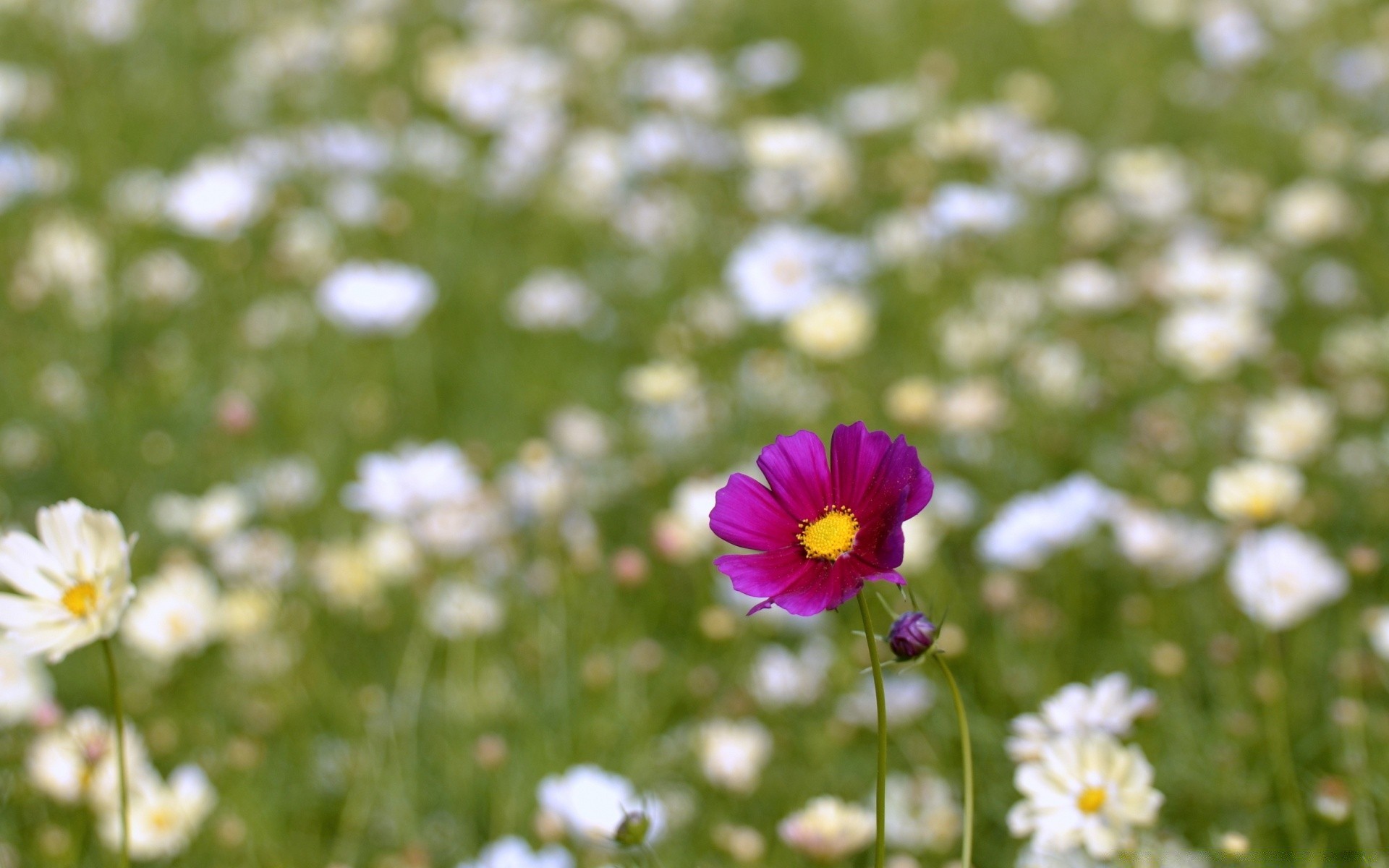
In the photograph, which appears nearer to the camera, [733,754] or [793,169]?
[733,754]

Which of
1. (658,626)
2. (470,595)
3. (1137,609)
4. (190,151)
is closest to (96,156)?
(190,151)

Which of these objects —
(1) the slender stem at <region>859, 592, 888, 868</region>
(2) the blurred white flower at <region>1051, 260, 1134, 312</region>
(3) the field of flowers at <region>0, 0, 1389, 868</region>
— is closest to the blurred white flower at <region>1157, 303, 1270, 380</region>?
(3) the field of flowers at <region>0, 0, 1389, 868</region>

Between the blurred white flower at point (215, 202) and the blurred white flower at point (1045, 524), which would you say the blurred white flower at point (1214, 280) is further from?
the blurred white flower at point (215, 202)

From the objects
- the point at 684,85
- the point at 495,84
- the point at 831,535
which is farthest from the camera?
the point at 495,84

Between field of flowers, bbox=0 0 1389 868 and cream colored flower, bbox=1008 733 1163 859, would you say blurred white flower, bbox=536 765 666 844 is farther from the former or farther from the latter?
cream colored flower, bbox=1008 733 1163 859

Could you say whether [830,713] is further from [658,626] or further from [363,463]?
[363,463]

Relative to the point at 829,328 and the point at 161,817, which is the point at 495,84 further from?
the point at 161,817

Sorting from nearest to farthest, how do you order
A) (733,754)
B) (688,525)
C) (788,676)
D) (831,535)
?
(831,535)
(733,754)
(788,676)
(688,525)

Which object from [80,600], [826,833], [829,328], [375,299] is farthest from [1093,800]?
[375,299]
